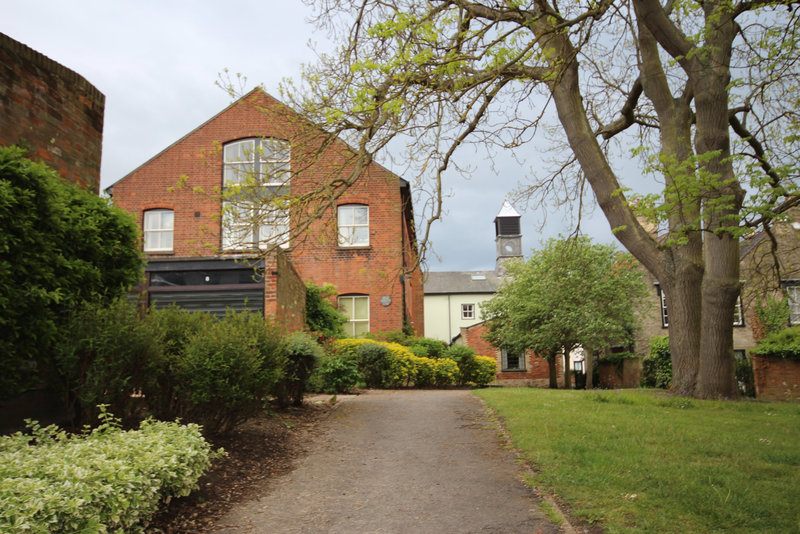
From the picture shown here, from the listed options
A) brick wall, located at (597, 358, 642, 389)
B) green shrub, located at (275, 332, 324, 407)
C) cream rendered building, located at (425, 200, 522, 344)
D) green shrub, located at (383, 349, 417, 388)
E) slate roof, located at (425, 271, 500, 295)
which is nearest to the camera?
green shrub, located at (275, 332, 324, 407)

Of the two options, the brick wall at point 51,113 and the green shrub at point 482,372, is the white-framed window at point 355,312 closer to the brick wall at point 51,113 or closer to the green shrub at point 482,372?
the green shrub at point 482,372

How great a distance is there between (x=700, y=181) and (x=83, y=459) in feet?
24.0

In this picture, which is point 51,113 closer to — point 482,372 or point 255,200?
point 255,200

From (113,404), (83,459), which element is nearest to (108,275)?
(113,404)

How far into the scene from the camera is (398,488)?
579 cm

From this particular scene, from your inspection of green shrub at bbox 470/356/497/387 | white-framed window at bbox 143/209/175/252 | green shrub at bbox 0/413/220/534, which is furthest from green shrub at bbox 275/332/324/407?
green shrub at bbox 470/356/497/387

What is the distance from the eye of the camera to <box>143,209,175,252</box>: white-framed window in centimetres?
2180

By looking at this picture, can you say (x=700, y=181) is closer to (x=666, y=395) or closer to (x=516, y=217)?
(x=666, y=395)

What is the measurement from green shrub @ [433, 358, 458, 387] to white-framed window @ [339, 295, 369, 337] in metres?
3.10

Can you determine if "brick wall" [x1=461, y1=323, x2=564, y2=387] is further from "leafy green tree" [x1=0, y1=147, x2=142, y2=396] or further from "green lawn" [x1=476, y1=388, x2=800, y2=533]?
"leafy green tree" [x1=0, y1=147, x2=142, y2=396]

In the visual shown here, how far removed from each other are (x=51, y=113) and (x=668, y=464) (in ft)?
27.4

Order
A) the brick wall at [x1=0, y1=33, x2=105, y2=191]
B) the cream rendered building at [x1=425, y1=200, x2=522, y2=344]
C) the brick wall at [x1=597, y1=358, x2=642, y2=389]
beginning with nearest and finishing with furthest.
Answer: the brick wall at [x1=0, y1=33, x2=105, y2=191]
the brick wall at [x1=597, y1=358, x2=642, y2=389]
the cream rendered building at [x1=425, y1=200, x2=522, y2=344]

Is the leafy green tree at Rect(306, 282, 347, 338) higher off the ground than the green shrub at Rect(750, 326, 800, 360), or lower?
higher

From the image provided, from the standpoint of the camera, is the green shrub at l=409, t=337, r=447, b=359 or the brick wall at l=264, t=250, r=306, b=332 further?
the green shrub at l=409, t=337, r=447, b=359
